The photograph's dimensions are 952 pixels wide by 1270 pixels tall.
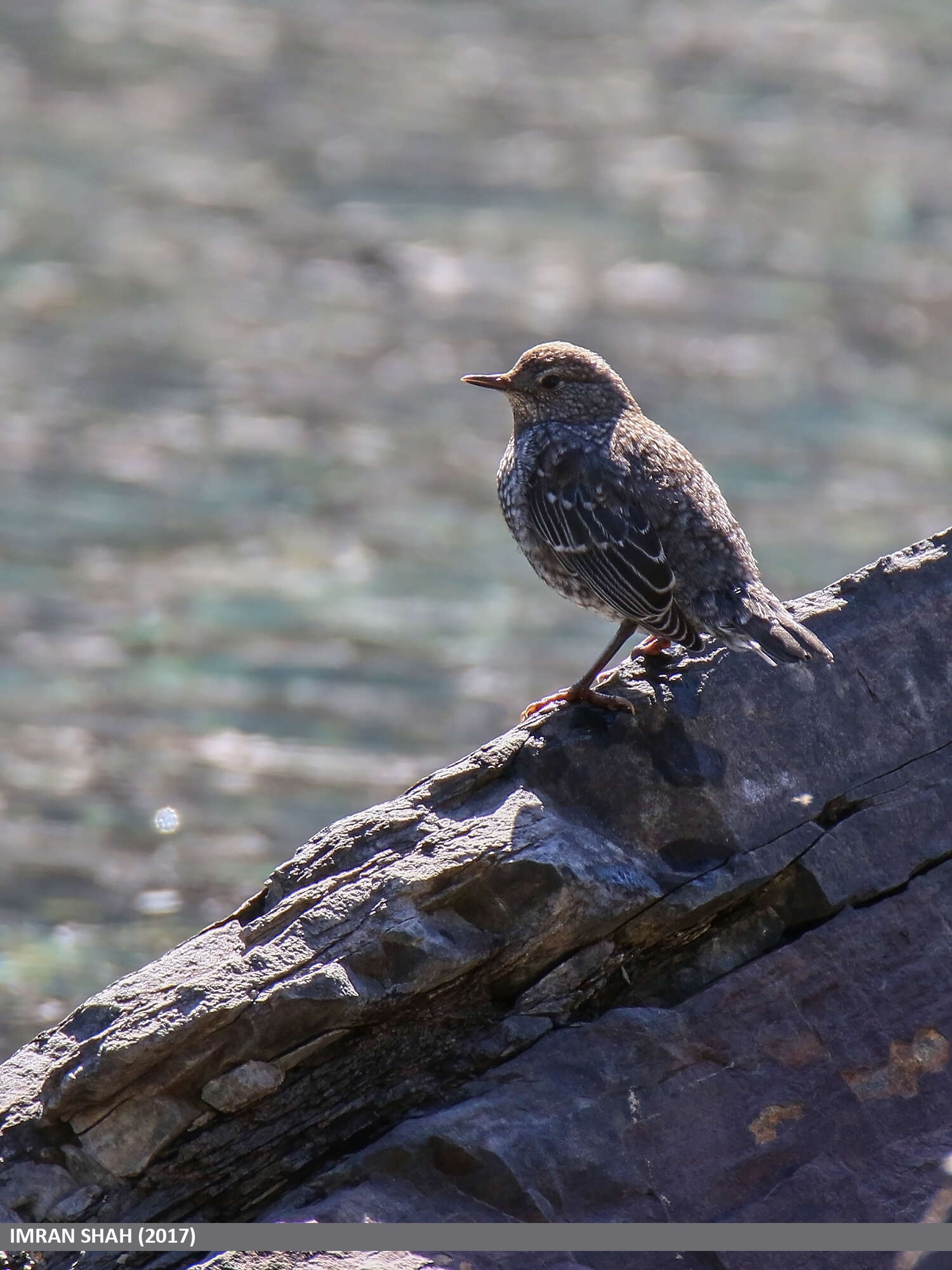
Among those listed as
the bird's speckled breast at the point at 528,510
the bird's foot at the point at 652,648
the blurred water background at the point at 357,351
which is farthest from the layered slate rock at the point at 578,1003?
the blurred water background at the point at 357,351

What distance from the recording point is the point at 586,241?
17.5 metres

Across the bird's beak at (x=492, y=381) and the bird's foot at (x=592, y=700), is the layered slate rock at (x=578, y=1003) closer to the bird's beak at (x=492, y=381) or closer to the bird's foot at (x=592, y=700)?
the bird's foot at (x=592, y=700)

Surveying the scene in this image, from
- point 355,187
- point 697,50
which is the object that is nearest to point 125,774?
point 355,187

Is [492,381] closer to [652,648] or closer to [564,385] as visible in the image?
[564,385]

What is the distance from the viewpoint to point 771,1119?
5812 mm

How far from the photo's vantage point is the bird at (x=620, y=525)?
22.0ft

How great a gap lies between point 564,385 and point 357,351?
860 cm

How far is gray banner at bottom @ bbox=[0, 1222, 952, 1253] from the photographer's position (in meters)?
5.37

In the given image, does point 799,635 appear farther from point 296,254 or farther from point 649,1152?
point 296,254

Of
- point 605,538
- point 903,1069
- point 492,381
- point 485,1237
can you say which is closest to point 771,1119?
point 903,1069

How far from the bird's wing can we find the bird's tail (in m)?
0.29

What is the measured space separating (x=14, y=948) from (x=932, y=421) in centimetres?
901

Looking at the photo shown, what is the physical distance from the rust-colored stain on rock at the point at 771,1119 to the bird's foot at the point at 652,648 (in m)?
1.82

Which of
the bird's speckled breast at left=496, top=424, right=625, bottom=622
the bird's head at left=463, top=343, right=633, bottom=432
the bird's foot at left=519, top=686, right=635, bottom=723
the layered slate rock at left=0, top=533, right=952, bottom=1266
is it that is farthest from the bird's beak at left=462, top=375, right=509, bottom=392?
the layered slate rock at left=0, top=533, right=952, bottom=1266
